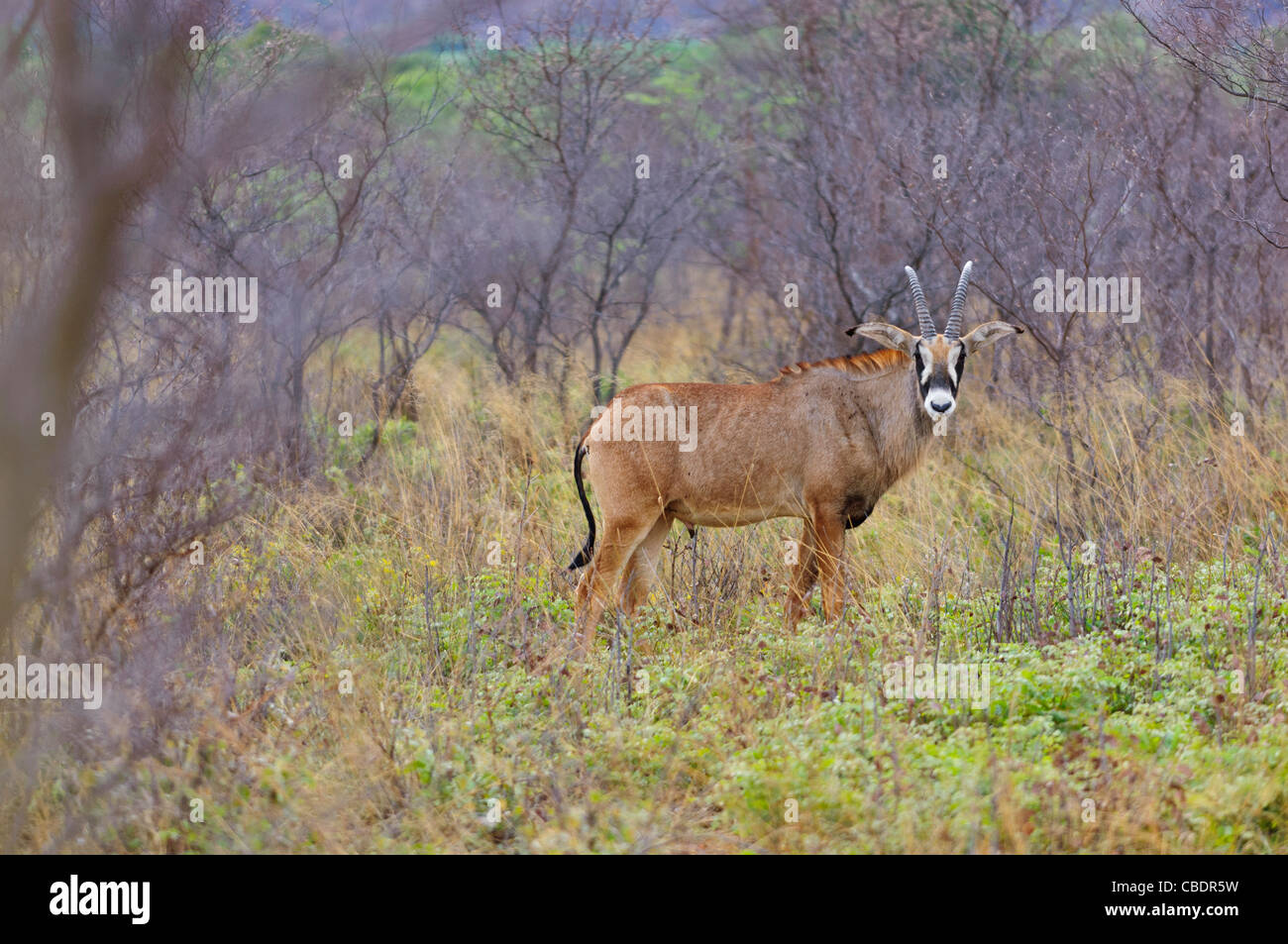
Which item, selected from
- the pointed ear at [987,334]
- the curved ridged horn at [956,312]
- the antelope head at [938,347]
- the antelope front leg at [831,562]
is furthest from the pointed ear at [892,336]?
the antelope front leg at [831,562]

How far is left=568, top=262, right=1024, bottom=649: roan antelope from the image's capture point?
750cm

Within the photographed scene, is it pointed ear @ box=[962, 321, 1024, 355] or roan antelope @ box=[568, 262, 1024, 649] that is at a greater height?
pointed ear @ box=[962, 321, 1024, 355]

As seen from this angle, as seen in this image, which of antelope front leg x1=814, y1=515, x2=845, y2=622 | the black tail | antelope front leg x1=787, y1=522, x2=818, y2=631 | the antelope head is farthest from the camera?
the black tail

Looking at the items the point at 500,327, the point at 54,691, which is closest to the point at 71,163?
the point at 54,691

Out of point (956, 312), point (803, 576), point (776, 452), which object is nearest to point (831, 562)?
point (803, 576)

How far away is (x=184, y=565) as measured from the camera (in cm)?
618

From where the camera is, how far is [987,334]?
779 centimetres

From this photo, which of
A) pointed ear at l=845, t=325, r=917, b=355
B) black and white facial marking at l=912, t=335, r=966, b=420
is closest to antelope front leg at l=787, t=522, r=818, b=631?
black and white facial marking at l=912, t=335, r=966, b=420

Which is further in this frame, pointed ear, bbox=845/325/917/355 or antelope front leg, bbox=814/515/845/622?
pointed ear, bbox=845/325/917/355

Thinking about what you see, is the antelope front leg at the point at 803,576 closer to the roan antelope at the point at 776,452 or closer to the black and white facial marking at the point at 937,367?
the roan antelope at the point at 776,452

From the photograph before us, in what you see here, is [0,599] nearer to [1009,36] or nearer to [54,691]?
[54,691]

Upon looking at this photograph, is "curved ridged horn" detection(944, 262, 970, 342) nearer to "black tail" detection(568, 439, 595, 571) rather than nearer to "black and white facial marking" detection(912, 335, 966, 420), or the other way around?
"black and white facial marking" detection(912, 335, 966, 420)

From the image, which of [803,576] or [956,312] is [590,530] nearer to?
[803,576]

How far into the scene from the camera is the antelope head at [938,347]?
719 centimetres
